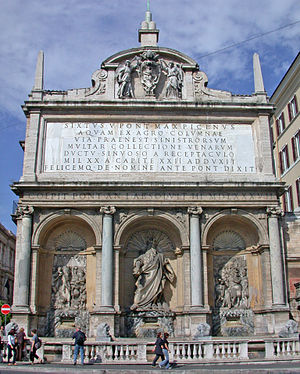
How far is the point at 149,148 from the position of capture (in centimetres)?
2712

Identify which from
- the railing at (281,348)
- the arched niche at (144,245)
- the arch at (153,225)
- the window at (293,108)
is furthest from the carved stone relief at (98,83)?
the railing at (281,348)

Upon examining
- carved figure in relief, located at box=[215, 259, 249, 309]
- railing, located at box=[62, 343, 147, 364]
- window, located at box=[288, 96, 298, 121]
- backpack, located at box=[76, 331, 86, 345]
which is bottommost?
railing, located at box=[62, 343, 147, 364]

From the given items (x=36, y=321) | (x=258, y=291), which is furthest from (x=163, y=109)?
(x=36, y=321)

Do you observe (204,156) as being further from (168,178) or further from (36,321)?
(36,321)

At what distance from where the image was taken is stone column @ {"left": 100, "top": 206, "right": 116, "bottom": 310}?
24.1m

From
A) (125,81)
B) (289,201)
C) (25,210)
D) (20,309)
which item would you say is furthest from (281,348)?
(289,201)

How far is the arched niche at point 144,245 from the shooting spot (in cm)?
2558

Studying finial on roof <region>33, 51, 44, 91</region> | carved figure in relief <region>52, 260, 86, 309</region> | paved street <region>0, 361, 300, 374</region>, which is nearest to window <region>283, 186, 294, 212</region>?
carved figure in relief <region>52, 260, 86, 309</region>

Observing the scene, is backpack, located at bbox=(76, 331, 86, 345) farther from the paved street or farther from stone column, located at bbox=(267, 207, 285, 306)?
stone column, located at bbox=(267, 207, 285, 306)

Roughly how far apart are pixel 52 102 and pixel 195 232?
35.0ft

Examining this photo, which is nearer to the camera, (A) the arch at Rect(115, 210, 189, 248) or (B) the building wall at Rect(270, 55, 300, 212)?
(A) the arch at Rect(115, 210, 189, 248)

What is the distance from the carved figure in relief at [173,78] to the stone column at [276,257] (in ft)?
27.8

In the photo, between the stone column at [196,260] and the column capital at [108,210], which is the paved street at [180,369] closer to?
the stone column at [196,260]

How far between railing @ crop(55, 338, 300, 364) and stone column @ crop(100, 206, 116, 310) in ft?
19.0
